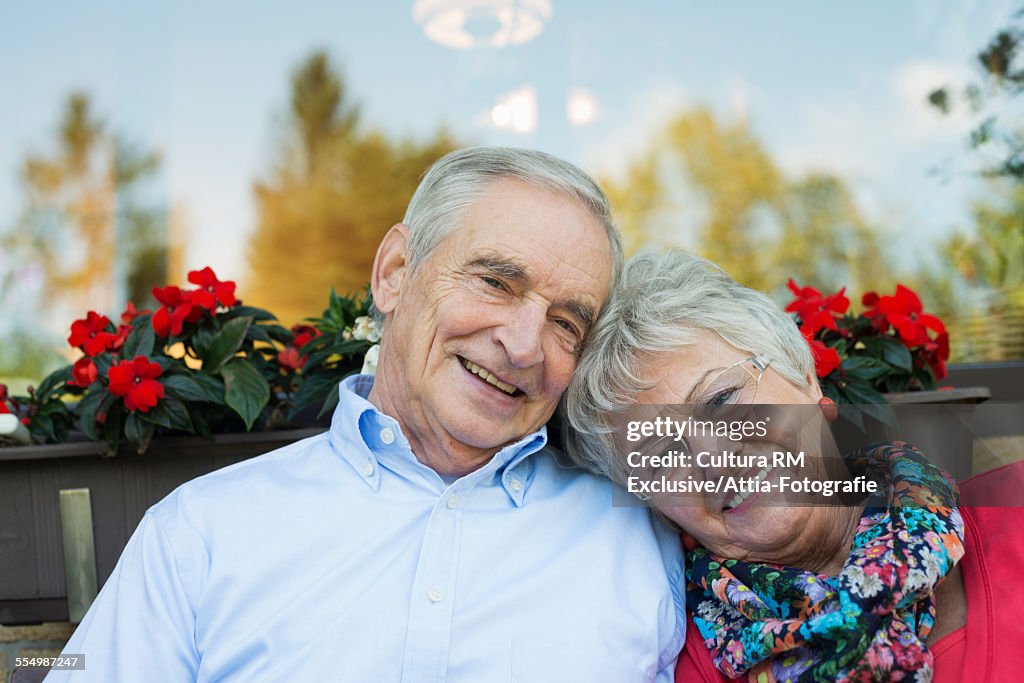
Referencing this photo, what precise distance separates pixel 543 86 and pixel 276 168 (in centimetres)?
182

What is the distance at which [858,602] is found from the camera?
4.50ft

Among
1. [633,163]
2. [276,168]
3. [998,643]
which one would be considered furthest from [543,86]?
[998,643]

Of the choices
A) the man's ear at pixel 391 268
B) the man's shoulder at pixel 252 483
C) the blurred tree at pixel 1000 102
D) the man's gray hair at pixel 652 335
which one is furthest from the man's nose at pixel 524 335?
the blurred tree at pixel 1000 102

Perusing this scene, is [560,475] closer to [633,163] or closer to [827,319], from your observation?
[827,319]

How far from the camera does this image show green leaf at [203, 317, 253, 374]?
218 centimetres

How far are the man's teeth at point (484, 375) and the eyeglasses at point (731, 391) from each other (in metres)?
0.34

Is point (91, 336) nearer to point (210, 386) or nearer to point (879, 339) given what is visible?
point (210, 386)

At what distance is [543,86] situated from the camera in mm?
5633

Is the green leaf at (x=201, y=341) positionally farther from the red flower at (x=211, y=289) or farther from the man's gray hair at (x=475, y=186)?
the man's gray hair at (x=475, y=186)

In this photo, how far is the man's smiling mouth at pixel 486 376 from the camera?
5.28 ft

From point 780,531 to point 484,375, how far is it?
59 centimetres

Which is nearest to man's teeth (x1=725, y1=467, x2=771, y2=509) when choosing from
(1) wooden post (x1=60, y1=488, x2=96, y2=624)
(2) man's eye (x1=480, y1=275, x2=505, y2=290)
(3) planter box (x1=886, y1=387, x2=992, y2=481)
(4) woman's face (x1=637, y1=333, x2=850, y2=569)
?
(4) woman's face (x1=637, y1=333, x2=850, y2=569)

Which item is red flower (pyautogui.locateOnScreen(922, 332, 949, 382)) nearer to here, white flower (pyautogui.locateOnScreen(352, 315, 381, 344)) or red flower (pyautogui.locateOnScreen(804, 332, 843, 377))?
red flower (pyautogui.locateOnScreen(804, 332, 843, 377))

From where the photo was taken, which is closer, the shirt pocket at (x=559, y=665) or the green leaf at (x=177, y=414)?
the shirt pocket at (x=559, y=665)
